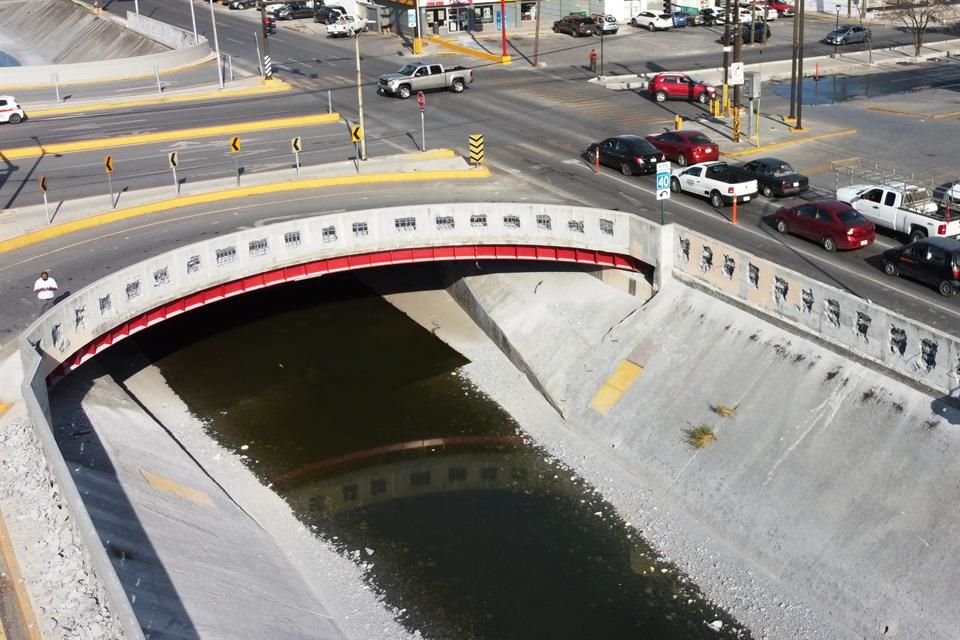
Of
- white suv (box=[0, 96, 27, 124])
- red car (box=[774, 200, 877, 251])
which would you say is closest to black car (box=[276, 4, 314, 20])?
white suv (box=[0, 96, 27, 124])

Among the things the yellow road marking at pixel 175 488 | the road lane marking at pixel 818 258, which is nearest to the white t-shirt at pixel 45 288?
the yellow road marking at pixel 175 488

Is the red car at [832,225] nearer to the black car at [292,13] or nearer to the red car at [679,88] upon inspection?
the red car at [679,88]

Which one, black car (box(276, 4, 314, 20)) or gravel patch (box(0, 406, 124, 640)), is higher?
black car (box(276, 4, 314, 20))

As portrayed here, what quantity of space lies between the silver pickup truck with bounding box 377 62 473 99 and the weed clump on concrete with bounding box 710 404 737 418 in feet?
118

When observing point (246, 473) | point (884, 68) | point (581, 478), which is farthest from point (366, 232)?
point (884, 68)

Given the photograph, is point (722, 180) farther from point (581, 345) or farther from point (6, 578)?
point (6, 578)

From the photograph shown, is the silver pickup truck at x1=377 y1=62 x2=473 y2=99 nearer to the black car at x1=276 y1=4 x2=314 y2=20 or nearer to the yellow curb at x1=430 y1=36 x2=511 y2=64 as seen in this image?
the yellow curb at x1=430 y1=36 x2=511 y2=64

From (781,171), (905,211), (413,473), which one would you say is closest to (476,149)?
(781,171)

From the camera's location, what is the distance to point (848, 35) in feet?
261

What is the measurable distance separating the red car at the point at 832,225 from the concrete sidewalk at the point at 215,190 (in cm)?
1378

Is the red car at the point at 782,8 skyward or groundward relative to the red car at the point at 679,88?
skyward

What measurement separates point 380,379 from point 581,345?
7203mm

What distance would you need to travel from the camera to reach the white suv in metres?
59.9

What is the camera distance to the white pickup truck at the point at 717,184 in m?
41.2
